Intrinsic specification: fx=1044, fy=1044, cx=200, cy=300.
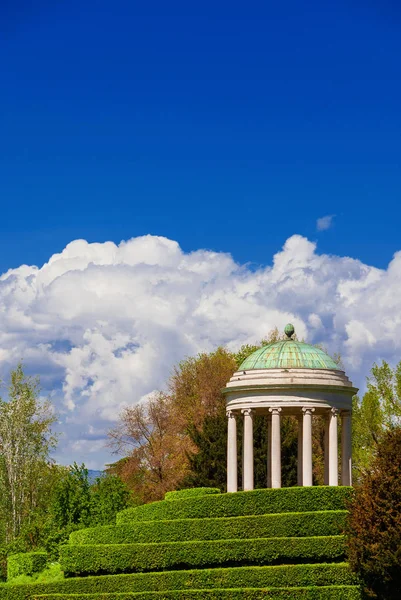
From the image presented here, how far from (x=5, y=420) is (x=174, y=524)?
91.5ft

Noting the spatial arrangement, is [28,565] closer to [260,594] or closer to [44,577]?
[44,577]

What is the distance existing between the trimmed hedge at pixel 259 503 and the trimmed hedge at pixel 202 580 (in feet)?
12.4

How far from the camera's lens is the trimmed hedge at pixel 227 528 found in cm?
4662

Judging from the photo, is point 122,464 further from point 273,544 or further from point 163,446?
point 273,544

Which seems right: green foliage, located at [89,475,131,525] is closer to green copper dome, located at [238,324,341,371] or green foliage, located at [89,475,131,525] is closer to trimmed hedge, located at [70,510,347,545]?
trimmed hedge, located at [70,510,347,545]

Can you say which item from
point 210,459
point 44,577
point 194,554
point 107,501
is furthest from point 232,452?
point 44,577

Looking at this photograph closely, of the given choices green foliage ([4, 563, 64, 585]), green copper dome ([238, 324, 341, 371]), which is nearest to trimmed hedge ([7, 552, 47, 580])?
green foliage ([4, 563, 64, 585])

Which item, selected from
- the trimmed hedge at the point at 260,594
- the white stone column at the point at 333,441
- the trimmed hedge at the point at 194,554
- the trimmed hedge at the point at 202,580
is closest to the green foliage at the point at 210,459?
the white stone column at the point at 333,441

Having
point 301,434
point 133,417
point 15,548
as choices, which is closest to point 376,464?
point 301,434

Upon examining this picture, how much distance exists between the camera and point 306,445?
184ft

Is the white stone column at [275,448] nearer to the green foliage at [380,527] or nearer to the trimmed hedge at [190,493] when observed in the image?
the trimmed hedge at [190,493]

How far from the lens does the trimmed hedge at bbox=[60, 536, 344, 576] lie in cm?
4550

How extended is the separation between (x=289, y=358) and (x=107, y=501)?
14178 millimetres

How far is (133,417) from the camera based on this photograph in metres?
86.8
